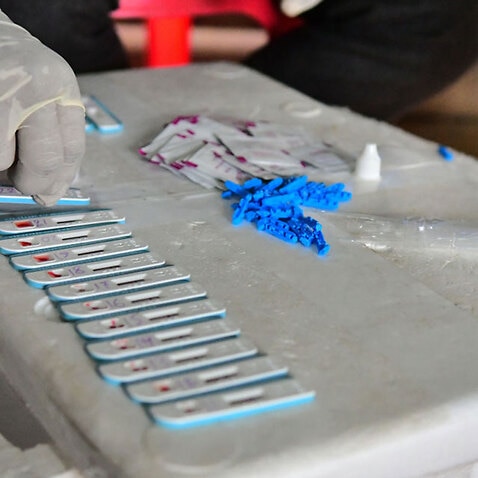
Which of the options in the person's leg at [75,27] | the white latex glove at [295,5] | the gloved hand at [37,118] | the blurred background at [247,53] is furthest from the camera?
the blurred background at [247,53]

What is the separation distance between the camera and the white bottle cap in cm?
78

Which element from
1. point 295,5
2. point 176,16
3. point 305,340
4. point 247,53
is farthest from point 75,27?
point 305,340

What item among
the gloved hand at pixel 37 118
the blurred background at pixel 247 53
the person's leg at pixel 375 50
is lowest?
the blurred background at pixel 247 53

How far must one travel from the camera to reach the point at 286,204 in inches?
27.9

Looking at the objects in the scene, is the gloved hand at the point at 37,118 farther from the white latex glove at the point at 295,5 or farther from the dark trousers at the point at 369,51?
the dark trousers at the point at 369,51

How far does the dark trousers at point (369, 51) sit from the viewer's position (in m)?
1.28

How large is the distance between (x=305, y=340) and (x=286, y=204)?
0.66 feet

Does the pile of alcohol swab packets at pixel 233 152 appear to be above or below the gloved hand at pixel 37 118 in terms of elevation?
below

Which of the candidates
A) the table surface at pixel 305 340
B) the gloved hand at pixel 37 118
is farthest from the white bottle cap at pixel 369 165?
the gloved hand at pixel 37 118

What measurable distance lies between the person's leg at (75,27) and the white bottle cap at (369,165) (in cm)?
57

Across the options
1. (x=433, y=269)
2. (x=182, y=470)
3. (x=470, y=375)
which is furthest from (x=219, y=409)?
(x=433, y=269)

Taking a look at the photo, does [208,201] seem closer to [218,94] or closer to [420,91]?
[218,94]

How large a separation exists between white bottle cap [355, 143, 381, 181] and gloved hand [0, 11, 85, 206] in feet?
0.84

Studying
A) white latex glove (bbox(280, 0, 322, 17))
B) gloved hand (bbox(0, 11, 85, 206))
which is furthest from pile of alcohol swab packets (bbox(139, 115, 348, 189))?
white latex glove (bbox(280, 0, 322, 17))
